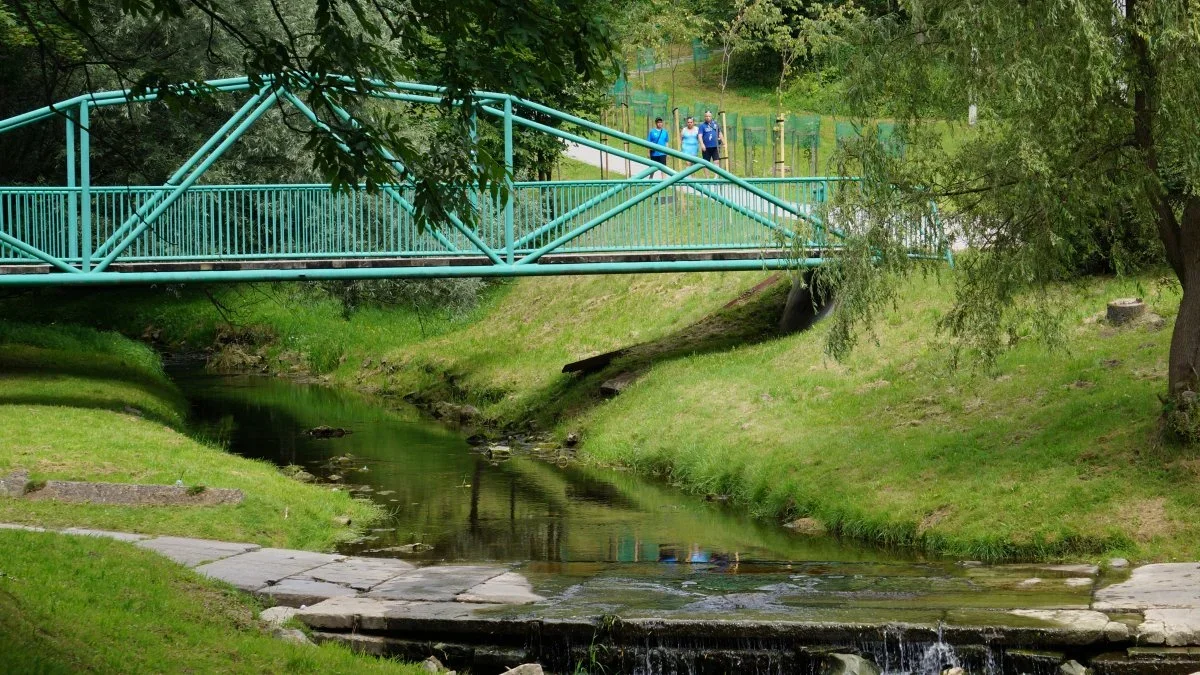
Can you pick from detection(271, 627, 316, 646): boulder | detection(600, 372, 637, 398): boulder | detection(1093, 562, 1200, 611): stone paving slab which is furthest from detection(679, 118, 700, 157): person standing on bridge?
detection(271, 627, 316, 646): boulder

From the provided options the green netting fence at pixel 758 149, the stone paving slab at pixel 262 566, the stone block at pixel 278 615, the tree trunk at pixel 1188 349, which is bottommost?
the stone block at pixel 278 615

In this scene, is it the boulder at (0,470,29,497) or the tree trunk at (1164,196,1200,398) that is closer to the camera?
the tree trunk at (1164,196,1200,398)

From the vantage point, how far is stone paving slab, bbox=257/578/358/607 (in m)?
13.7

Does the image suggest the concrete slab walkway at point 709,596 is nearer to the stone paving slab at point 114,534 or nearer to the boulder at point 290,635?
the stone paving slab at point 114,534

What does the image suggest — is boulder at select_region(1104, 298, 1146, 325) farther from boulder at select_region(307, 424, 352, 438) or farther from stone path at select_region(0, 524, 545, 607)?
boulder at select_region(307, 424, 352, 438)

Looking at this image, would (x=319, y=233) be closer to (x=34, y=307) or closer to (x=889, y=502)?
(x=889, y=502)

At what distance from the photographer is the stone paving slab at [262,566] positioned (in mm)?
14203

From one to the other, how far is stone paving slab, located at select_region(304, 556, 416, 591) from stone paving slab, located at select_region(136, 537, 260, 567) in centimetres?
117

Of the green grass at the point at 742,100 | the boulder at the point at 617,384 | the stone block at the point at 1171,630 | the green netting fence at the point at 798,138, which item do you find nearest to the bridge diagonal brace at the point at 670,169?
the boulder at the point at 617,384

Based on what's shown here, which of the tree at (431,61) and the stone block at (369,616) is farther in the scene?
the stone block at (369,616)

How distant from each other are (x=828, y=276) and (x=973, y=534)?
380cm

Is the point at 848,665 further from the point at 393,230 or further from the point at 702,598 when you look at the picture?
the point at 393,230

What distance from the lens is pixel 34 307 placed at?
46.1 m

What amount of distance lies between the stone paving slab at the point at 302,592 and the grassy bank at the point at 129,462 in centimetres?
330
